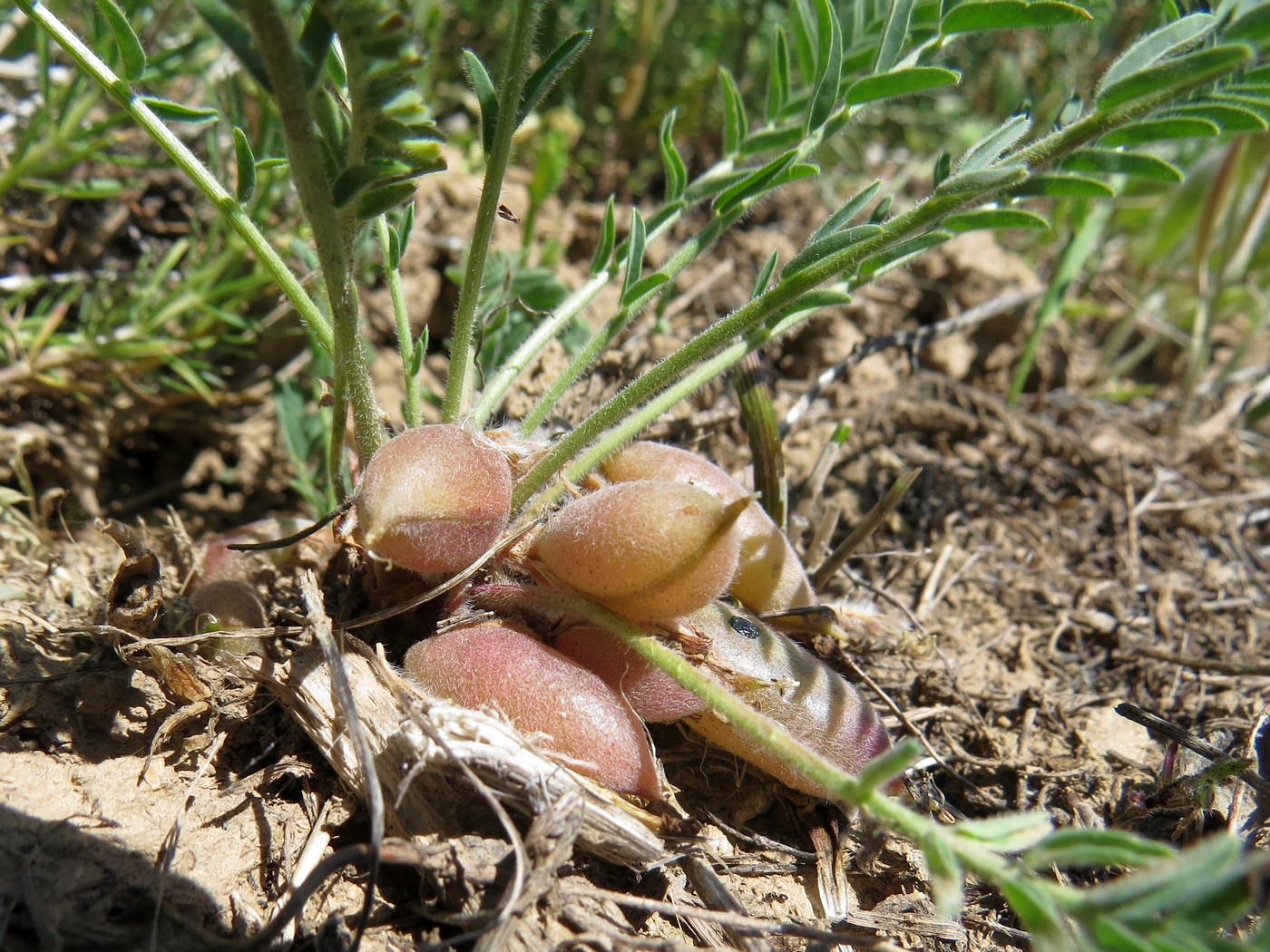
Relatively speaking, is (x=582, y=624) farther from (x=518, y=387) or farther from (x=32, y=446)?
(x=32, y=446)

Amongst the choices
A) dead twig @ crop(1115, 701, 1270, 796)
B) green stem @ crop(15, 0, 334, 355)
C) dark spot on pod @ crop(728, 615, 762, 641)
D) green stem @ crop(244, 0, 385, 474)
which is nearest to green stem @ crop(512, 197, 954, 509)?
green stem @ crop(244, 0, 385, 474)

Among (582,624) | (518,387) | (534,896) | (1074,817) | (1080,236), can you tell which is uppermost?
(1080,236)

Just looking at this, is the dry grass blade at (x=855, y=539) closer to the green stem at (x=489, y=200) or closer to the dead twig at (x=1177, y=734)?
the dead twig at (x=1177, y=734)

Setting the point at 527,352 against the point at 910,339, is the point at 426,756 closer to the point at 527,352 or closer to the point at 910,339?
the point at 527,352

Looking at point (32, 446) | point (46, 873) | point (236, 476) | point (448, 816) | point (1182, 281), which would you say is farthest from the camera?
point (1182, 281)

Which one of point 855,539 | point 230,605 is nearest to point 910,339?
point 855,539

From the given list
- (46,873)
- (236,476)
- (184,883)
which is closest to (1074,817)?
(184,883)

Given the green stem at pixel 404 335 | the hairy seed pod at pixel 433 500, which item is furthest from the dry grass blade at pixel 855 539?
the green stem at pixel 404 335
